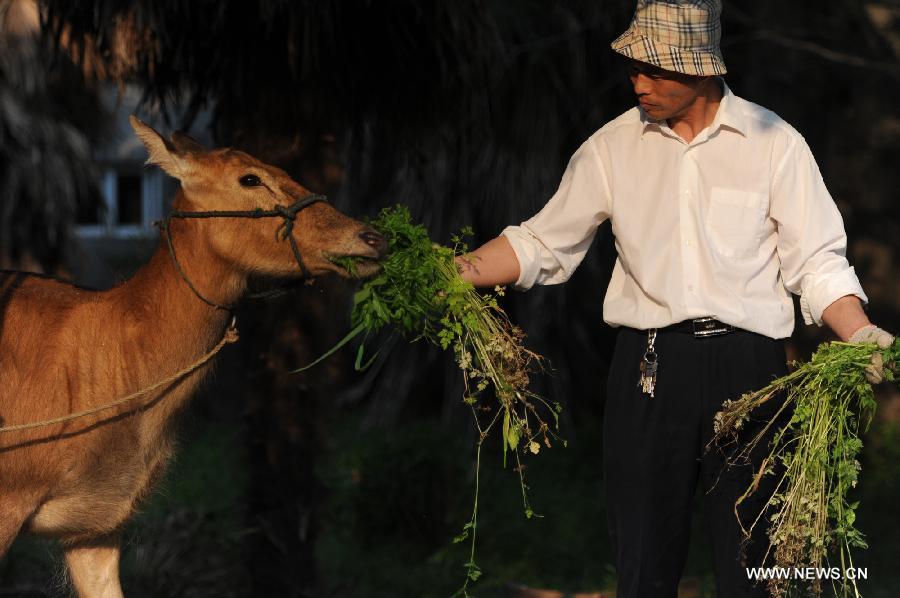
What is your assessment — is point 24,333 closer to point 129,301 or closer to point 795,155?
point 129,301

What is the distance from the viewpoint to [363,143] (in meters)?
7.79

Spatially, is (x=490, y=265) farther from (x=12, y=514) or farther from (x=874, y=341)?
(x=12, y=514)

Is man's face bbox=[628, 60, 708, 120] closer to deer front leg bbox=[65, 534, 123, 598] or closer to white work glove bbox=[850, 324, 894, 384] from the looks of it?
white work glove bbox=[850, 324, 894, 384]

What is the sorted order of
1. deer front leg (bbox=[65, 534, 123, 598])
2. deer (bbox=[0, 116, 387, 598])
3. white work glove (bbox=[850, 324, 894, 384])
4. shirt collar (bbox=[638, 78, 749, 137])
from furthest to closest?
1. deer front leg (bbox=[65, 534, 123, 598])
2. deer (bbox=[0, 116, 387, 598])
3. shirt collar (bbox=[638, 78, 749, 137])
4. white work glove (bbox=[850, 324, 894, 384])

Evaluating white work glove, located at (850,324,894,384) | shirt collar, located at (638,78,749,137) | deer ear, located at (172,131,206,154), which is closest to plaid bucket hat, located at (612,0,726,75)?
shirt collar, located at (638,78,749,137)

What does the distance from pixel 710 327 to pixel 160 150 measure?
2098 mm

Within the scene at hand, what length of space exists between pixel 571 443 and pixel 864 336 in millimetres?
9053

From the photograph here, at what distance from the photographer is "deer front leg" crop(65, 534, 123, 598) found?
5535mm

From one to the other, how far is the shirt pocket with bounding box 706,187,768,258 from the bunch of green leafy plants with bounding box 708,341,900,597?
44 centimetres

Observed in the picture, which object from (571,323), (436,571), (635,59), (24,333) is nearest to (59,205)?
(571,323)

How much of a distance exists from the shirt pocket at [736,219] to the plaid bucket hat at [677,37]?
→ 43cm

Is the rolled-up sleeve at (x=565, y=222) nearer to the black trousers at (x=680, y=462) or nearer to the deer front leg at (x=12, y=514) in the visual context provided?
the black trousers at (x=680, y=462)

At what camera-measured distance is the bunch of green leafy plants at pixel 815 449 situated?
14.4 feet

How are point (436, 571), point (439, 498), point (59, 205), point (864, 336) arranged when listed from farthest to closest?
1. point (59, 205)
2. point (439, 498)
3. point (436, 571)
4. point (864, 336)
